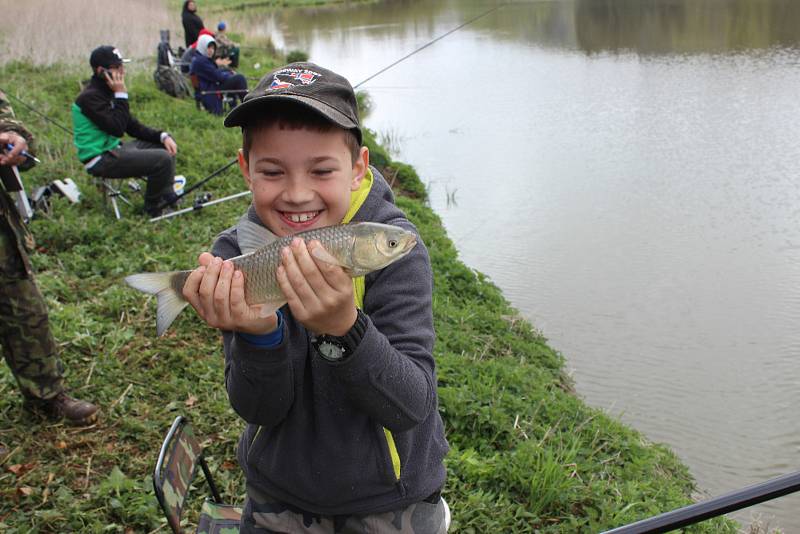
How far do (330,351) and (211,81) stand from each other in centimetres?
→ 1008

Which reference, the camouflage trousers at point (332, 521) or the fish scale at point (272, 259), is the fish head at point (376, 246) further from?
the camouflage trousers at point (332, 521)

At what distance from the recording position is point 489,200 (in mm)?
9156

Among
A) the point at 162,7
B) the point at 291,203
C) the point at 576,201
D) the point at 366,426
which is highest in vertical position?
the point at 162,7

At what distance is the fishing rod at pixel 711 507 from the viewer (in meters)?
1.30

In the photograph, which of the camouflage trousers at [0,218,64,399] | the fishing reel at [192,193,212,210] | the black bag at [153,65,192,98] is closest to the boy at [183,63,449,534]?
the camouflage trousers at [0,218,64,399]

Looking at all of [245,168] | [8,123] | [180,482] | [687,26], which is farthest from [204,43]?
[687,26]

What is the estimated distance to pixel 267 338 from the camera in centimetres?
150

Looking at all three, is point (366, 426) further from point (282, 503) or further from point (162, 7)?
point (162, 7)

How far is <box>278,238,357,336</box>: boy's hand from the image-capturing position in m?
1.33

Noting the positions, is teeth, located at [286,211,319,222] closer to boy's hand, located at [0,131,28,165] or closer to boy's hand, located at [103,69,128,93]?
boy's hand, located at [0,131,28,165]

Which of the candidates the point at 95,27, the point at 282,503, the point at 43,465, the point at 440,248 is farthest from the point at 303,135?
the point at 95,27

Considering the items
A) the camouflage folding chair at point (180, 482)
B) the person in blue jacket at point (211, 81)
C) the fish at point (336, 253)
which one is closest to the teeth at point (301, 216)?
the fish at point (336, 253)

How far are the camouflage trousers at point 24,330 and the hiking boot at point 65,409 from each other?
6cm

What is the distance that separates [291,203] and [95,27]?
16.8 meters
